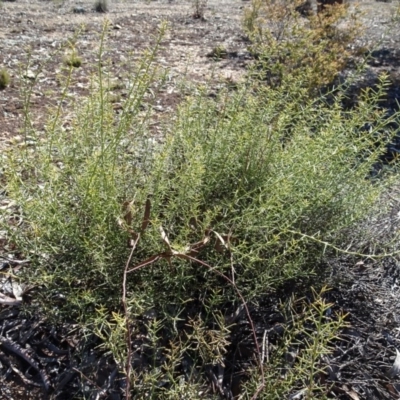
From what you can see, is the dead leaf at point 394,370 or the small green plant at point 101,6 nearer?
the dead leaf at point 394,370

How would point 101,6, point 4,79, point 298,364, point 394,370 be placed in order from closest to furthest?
point 298,364 → point 394,370 → point 4,79 → point 101,6

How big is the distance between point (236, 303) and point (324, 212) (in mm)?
512

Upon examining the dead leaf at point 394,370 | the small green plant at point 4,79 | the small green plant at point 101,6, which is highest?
the small green plant at point 4,79

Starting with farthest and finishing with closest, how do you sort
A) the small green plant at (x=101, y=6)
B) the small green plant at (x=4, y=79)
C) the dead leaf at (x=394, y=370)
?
1. the small green plant at (x=101, y=6)
2. the small green plant at (x=4, y=79)
3. the dead leaf at (x=394, y=370)

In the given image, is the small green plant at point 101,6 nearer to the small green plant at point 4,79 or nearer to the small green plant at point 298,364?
the small green plant at point 4,79

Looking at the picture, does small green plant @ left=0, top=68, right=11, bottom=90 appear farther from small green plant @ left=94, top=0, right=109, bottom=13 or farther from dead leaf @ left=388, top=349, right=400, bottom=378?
small green plant @ left=94, top=0, right=109, bottom=13

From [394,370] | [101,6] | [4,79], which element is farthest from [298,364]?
[101,6]

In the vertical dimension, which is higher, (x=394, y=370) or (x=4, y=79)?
(x=4, y=79)

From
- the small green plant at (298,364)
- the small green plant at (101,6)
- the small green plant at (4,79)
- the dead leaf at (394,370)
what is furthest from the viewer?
the small green plant at (101,6)

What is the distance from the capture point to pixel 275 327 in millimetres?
2004

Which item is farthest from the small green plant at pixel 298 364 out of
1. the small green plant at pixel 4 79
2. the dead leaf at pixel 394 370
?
the small green plant at pixel 4 79

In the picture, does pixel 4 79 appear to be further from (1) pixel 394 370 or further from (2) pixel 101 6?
(2) pixel 101 6

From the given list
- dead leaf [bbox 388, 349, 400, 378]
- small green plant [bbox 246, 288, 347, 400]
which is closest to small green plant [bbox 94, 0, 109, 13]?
small green plant [bbox 246, 288, 347, 400]

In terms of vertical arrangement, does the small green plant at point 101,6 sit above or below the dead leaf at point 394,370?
above
